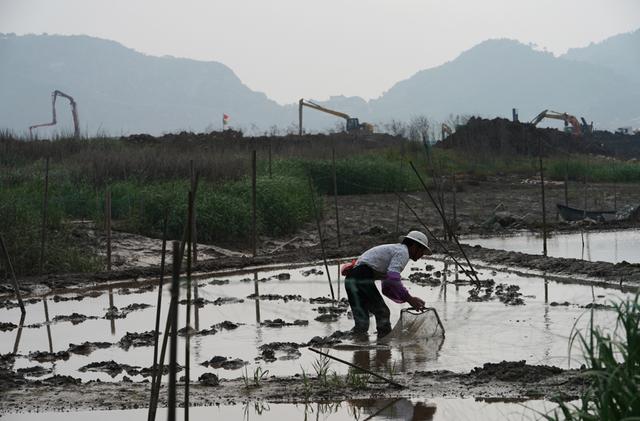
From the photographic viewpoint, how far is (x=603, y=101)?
194m

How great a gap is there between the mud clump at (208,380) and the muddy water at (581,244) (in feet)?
26.8

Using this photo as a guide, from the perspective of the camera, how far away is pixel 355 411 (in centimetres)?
615

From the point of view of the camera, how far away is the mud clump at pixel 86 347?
8289 millimetres

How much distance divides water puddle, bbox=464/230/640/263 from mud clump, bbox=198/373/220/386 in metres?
8.18

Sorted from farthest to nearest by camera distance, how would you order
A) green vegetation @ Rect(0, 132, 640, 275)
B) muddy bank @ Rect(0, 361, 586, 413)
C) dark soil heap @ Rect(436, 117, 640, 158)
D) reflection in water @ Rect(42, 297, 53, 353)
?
dark soil heap @ Rect(436, 117, 640, 158), green vegetation @ Rect(0, 132, 640, 275), reflection in water @ Rect(42, 297, 53, 353), muddy bank @ Rect(0, 361, 586, 413)

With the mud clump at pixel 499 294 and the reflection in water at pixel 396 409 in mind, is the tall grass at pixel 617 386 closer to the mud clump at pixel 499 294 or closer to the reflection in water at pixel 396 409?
the reflection in water at pixel 396 409

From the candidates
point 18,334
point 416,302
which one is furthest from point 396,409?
point 18,334

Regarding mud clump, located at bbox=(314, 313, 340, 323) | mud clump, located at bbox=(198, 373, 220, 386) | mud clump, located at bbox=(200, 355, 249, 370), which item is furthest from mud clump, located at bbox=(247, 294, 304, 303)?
mud clump, located at bbox=(198, 373, 220, 386)

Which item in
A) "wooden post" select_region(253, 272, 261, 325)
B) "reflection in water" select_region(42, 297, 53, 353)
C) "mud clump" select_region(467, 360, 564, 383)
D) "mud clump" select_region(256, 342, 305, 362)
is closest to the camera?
"mud clump" select_region(467, 360, 564, 383)

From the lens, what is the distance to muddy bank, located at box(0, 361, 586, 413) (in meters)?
6.39

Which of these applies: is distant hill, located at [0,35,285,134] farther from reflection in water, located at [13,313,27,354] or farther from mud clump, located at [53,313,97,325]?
mud clump, located at [53,313,97,325]

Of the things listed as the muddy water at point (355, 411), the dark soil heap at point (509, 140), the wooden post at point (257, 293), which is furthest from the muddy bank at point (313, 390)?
the dark soil heap at point (509, 140)

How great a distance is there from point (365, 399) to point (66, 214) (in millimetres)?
11164

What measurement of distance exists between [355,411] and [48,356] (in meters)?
3.17
